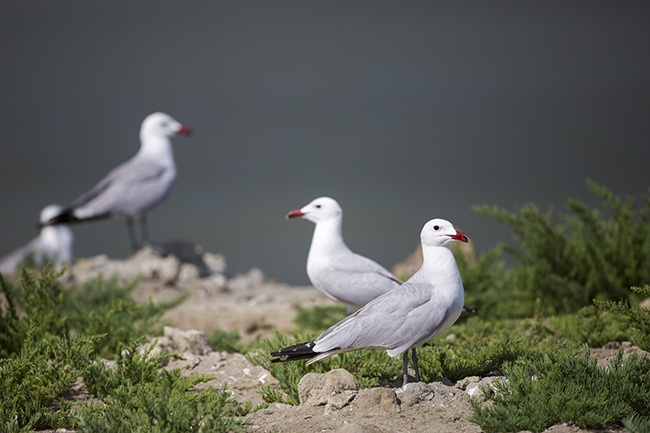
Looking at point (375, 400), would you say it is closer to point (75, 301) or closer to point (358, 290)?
point (358, 290)

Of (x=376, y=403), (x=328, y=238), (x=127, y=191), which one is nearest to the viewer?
(x=376, y=403)

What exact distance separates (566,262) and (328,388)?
10.4 ft

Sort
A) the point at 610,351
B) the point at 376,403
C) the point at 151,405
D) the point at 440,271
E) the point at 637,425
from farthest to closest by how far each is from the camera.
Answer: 1. the point at 610,351
2. the point at 440,271
3. the point at 376,403
4. the point at 151,405
5. the point at 637,425

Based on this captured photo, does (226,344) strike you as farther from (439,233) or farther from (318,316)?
(439,233)

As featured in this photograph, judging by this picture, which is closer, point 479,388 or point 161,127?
point 479,388

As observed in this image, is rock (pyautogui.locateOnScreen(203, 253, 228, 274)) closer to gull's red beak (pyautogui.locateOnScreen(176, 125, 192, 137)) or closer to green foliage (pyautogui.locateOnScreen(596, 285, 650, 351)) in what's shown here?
gull's red beak (pyautogui.locateOnScreen(176, 125, 192, 137))

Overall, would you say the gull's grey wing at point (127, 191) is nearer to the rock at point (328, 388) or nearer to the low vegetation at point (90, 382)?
the low vegetation at point (90, 382)

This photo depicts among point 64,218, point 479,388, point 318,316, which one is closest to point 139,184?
point 64,218

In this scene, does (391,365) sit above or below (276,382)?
above

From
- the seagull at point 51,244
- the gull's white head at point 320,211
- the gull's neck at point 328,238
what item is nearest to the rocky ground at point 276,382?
the gull's neck at point 328,238

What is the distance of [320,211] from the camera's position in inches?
152

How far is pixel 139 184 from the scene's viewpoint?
670cm

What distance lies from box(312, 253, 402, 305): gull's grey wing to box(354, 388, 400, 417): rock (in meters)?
1.23

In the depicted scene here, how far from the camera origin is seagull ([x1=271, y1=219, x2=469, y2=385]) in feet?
8.30
